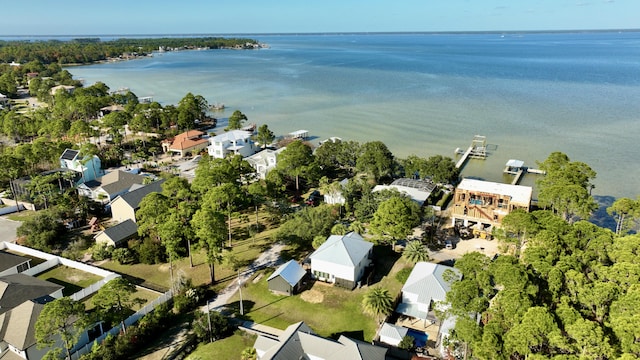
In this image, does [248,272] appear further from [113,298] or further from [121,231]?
[121,231]

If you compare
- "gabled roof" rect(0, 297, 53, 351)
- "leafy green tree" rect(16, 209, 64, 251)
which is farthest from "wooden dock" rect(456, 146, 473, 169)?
"gabled roof" rect(0, 297, 53, 351)

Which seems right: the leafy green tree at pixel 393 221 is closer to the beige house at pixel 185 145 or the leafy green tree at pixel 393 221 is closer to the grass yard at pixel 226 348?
the grass yard at pixel 226 348

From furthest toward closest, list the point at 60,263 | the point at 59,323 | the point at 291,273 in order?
the point at 60,263, the point at 291,273, the point at 59,323

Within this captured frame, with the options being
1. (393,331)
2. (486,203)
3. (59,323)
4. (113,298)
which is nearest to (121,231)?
(113,298)

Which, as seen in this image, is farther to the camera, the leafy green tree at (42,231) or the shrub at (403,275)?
the leafy green tree at (42,231)

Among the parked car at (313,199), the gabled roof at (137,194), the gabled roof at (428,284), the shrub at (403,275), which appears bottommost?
the shrub at (403,275)

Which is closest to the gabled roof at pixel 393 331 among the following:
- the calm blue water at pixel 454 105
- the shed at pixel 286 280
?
the shed at pixel 286 280
